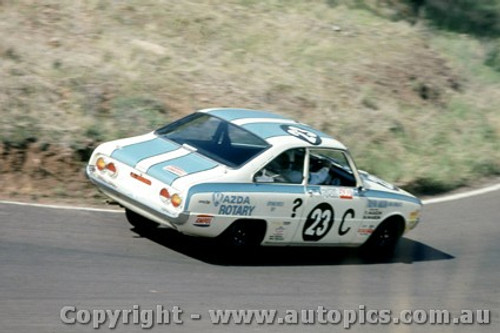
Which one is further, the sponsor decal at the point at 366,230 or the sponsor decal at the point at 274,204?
the sponsor decal at the point at 366,230

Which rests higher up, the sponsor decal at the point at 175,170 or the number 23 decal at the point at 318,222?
the sponsor decal at the point at 175,170

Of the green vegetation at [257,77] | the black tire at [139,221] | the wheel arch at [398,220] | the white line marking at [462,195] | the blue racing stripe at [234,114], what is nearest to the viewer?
the black tire at [139,221]

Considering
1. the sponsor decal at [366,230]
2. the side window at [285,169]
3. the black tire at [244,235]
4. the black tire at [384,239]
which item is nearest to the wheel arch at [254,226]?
the black tire at [244,235]

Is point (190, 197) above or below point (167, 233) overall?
above

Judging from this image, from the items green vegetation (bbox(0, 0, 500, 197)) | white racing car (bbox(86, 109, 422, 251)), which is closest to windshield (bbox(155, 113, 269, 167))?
white racing car (bbox(86, 109, 422, 251))

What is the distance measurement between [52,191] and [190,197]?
315 cm

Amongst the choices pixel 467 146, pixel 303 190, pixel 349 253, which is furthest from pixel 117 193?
pixel 467 146

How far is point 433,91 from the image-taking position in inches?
753

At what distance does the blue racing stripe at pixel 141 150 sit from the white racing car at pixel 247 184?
0.04 ft

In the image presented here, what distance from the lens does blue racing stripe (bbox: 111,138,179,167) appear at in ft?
33.5

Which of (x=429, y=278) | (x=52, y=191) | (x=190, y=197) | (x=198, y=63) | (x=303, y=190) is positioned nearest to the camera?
(x=190, y=197)

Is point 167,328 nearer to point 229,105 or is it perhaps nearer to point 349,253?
point 349,253

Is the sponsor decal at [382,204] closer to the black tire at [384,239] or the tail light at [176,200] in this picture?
the black tire at [384,239]

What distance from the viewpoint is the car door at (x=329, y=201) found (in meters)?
10.6
